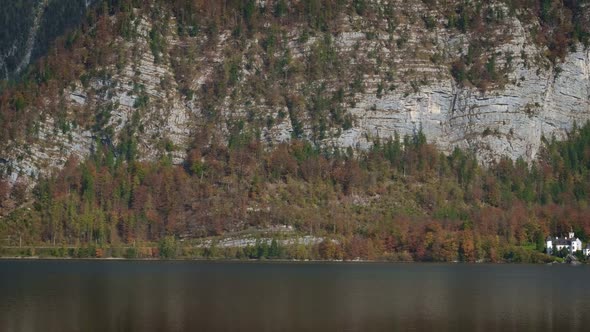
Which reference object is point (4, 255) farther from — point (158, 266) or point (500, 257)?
point (500, 257)

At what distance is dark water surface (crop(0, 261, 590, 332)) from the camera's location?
85812 mm

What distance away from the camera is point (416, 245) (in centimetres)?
19788

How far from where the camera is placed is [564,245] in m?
195

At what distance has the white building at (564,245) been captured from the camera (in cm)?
19388

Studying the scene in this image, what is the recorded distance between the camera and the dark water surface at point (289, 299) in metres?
85.8

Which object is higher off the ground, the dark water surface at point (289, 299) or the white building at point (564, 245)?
the white building at point (564, 245)

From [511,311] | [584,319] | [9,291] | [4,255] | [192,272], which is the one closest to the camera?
[584,319]

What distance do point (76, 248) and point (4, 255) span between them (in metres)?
13.2

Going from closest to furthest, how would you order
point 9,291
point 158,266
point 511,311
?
point 511,311
point 9,291
point 158,266

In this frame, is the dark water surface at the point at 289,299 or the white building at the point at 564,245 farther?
the white building at the point at 564,245

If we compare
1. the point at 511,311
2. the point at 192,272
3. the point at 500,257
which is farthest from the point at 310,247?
the point at 511,311

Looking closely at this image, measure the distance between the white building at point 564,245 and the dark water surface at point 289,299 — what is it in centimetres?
3412

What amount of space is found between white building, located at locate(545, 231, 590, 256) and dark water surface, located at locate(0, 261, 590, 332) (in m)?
34.1

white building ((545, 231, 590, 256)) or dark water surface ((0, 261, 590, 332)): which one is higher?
white building ((545, 231, 590, 256))
